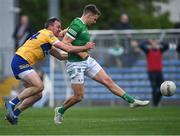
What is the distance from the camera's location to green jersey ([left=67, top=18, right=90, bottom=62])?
18.8m

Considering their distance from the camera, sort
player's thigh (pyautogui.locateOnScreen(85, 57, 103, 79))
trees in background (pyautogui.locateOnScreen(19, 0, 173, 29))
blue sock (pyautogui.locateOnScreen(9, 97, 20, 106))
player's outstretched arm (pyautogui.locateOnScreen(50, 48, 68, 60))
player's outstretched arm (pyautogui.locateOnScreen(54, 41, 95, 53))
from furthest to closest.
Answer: trees in background (pyautogui.locateOnScreen(19, 0, 173, 29)) → player's outstretched arm (pyautogui.locateOnScreen(50, 48, 68, 60)) → player's thigh (pyautogui.locateOnScreen(85, 57, 103, 79)) → blue sock (pyautogui.locateOnScreen(9, 97, 20, 106)) → player's outstretched arm (pyautogui.locateOnScreen(54, 41, 95, 53))

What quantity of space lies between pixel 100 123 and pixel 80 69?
1.15 meters

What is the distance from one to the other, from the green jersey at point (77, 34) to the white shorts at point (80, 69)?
12 cm

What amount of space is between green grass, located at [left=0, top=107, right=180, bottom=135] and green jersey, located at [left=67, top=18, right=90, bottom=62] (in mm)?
1334

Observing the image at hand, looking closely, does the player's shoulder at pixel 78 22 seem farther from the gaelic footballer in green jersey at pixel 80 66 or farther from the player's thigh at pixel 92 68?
the player's thigh at pixel 92 68

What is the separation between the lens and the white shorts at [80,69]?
18.7m

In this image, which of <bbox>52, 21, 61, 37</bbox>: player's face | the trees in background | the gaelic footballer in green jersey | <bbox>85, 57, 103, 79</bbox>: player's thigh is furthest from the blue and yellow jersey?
the trees in background

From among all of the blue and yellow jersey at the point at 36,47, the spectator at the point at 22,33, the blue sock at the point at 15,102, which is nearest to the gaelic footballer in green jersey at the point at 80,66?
the blue and yellow jersey at the point at 36,47

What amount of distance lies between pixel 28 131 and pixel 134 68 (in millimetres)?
14262

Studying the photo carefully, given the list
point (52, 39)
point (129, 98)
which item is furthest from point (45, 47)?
point (129, 98)

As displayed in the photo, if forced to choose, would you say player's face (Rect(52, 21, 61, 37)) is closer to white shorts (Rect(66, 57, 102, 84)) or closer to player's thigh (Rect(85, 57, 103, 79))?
white shorts (Rect(66, 57, 102, 84))

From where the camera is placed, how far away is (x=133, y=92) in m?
31.1

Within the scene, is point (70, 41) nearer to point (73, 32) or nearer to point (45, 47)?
point (73, 32)

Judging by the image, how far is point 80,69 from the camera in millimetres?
18812
